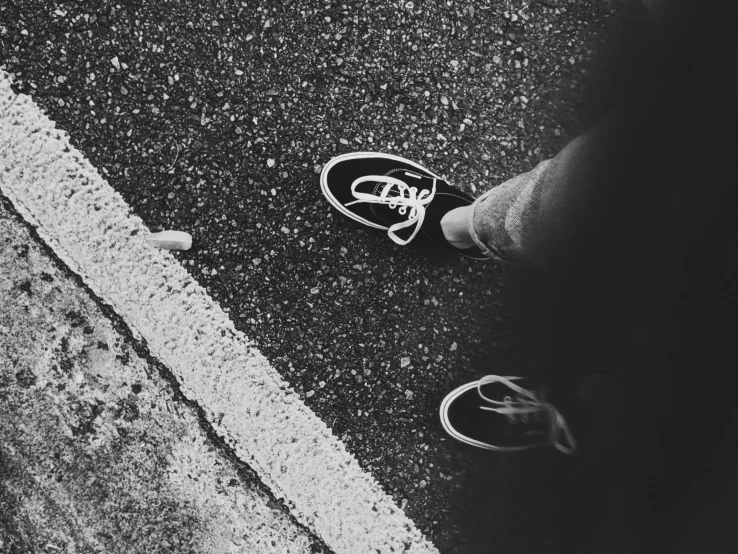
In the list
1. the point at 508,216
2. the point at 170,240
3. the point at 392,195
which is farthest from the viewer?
the point at 392,195

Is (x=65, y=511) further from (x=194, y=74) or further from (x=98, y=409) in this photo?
(x=194, y=74)

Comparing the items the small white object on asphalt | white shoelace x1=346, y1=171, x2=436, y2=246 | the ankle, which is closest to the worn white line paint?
the small white object on asphalt

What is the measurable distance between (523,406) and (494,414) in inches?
3.6

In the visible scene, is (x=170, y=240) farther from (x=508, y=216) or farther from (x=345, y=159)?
(x=508, y=216)

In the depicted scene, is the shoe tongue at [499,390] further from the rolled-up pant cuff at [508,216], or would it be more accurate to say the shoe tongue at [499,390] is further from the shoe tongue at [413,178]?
the shoe tongue at [413,178]

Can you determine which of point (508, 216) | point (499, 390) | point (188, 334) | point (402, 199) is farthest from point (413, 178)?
point (188, 334)

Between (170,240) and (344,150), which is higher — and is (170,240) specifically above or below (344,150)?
below

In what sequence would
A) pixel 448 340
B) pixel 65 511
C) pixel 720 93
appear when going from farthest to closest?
pixel 448 340, pixel 65 511, pixel 720 93

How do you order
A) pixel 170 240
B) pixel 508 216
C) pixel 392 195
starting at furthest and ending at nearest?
pixel 392 195 → pixel 170 240 → pixel 508 216

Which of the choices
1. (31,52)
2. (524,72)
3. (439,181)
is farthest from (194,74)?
(524,72)

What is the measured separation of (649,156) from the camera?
91 centimetres

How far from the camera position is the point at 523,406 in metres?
1.46

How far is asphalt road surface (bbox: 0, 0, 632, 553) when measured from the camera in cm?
148

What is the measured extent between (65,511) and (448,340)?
1135mm
